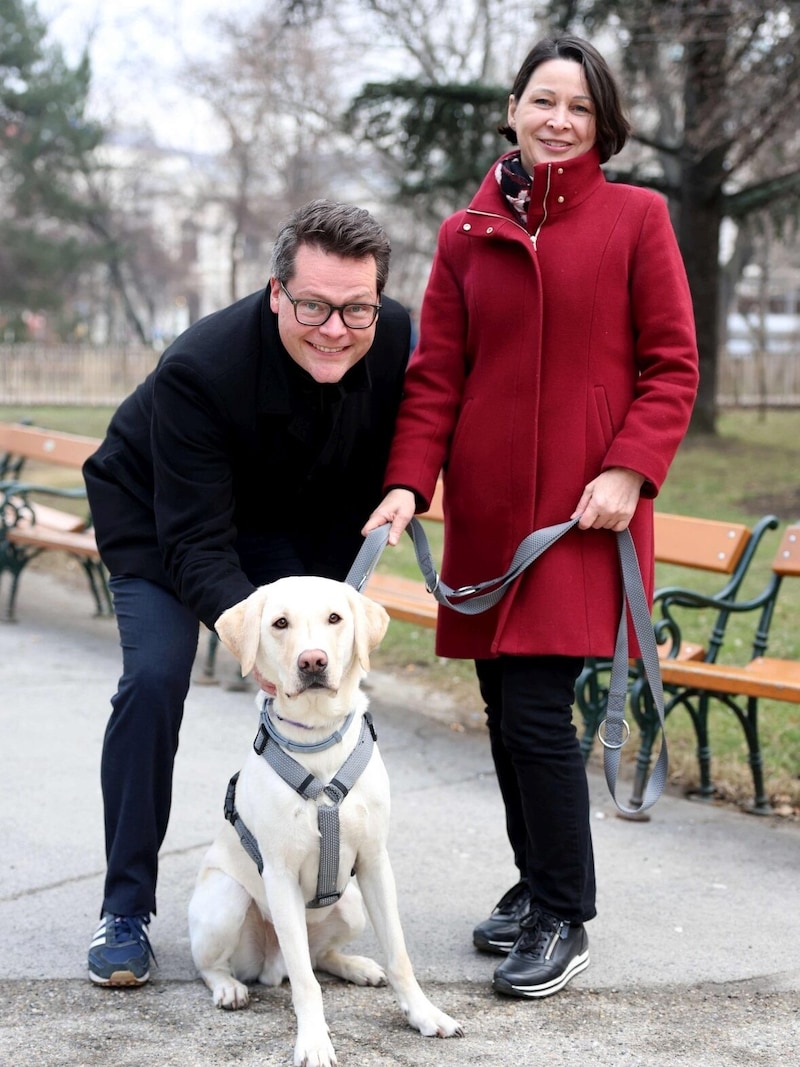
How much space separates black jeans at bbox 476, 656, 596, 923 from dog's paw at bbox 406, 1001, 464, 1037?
0.41m

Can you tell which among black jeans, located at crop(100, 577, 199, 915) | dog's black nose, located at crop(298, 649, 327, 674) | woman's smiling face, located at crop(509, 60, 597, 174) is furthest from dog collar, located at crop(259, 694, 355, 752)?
woman's smiling face, located at crop(509, 60, 597, 174)

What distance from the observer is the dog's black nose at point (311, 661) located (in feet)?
8.83

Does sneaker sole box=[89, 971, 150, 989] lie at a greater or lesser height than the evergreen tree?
lesser

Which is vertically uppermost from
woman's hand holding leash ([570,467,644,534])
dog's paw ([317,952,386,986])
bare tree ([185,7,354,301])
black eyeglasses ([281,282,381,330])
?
bare tree ([185,7,354,301])

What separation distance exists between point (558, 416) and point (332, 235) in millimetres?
711

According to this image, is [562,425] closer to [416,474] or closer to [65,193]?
Answer: [416,474]

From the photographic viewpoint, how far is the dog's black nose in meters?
2.69

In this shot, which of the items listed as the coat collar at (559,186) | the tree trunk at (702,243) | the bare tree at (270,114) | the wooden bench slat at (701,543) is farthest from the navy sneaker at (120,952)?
the bare tree at (270,114)

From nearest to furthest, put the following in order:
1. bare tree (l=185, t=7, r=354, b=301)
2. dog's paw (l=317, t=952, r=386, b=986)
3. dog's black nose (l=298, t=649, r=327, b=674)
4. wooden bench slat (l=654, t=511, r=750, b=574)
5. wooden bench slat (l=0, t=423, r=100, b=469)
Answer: dog's black nose (l=298, t=649, r=327, b=674), dog's paw (l=317, t=952, r=386, b=986), wooden bench slat (l=654, t=511, r=750, b=574), wooden bench slat (l=0, t=423, r=100, b=469), bare tree (l=185, t=7, r=354, b=301)

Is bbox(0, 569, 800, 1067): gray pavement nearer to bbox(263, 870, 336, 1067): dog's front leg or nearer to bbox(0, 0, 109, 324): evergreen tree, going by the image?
bbox(263, 870, 336, 1067): dog's front leg

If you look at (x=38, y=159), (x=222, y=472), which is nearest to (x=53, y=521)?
(x=222, y=472)

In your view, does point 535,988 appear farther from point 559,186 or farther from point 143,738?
point 559,186

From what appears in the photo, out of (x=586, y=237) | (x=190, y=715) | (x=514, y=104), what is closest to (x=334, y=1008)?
(x=586, y=237)

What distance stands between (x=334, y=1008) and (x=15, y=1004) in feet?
2.66
